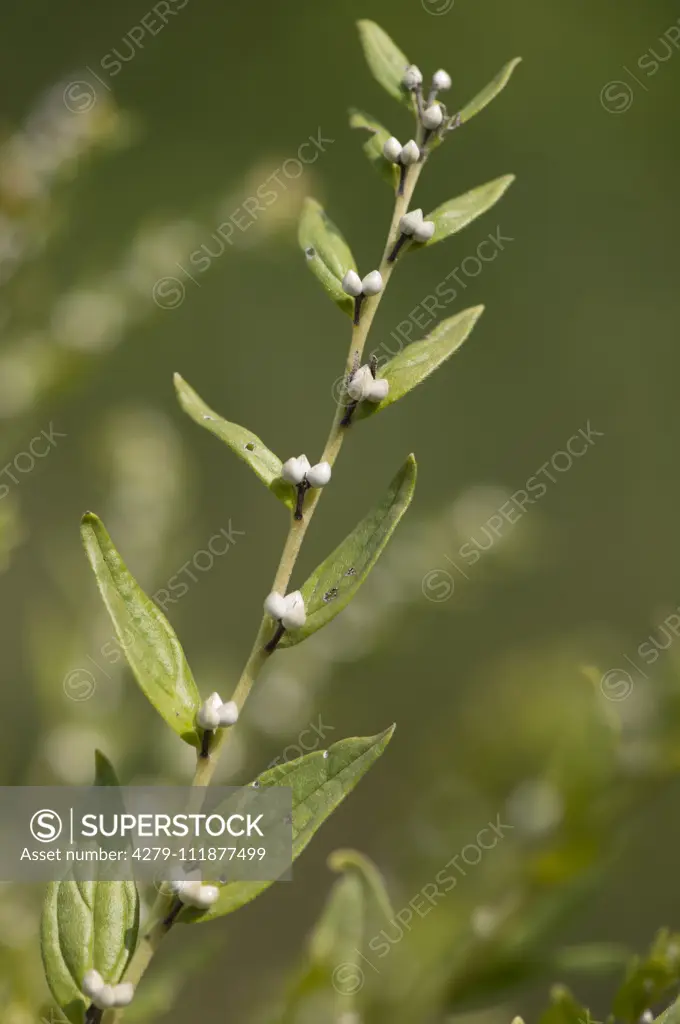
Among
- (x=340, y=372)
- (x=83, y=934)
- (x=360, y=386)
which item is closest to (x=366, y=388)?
(x=360, y=386)

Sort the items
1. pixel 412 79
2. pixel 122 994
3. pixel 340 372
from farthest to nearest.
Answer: pixel 340 372 → pixel 412 79 → pixel 122 994

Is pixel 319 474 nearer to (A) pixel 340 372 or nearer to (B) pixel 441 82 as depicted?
(B) pixel 441 82

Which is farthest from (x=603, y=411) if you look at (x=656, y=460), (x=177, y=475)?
(x=177, y=475)

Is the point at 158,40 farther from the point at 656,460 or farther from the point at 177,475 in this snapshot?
the point at 177,475

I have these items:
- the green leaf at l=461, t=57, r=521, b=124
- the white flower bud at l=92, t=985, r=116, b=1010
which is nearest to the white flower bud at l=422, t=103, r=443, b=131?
the green leaf at l=461, t=57, r=521, b=124

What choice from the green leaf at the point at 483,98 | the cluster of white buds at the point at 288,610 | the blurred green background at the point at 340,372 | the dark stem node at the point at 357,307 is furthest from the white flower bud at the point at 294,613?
the blurred green background at the point at 340,372

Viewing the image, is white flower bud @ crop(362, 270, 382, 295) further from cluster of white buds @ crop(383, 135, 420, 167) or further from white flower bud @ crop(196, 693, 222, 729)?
white flower bud @ crop(196, 693, 222, 729)

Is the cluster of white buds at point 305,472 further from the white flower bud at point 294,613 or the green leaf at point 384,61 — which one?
the green leaf at point 384,61
